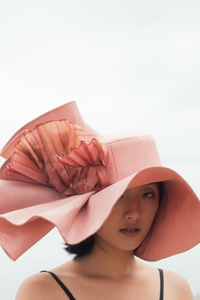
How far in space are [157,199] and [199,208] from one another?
0.13 metres

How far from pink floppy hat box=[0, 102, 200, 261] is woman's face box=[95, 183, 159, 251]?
78 millimetres

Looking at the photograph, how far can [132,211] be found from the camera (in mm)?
1067

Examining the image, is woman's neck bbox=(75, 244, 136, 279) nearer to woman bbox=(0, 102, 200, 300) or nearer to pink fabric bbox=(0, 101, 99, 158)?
woman bbox=(0, 102, 200, 300)

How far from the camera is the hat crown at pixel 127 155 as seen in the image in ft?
3.46

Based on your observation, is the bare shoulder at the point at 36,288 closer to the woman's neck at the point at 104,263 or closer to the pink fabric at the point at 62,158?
the woman's neck at the point at 104,263

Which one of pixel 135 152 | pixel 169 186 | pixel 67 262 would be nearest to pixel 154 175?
pixel 135 152

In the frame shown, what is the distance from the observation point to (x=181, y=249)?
1.21 metres

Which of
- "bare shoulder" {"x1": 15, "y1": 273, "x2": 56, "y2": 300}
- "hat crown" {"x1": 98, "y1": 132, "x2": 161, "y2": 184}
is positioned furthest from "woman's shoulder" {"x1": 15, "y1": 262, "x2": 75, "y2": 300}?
"hat crown" {"x1": 98, "y1": 132, "x2": 161, "y2": 184}

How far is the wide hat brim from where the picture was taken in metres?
0.90

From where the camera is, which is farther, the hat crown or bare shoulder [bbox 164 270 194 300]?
bare shoulder [bbox 164 270 194 300]

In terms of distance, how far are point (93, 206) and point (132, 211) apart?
0.16 meters

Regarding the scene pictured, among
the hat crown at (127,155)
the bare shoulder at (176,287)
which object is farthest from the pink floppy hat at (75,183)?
the bare shoulder at (176,287)

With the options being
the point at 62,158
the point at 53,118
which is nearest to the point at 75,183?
the point at 62,158

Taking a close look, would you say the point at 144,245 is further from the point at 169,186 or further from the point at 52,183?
the point at 52,183
